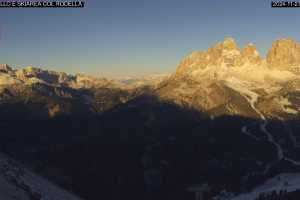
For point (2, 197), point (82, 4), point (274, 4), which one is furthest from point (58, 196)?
point (274, 4)

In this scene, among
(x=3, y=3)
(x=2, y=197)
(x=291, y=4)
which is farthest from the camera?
(x=291, y=4)

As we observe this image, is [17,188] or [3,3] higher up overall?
[3,3]

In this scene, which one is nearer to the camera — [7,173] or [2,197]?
[2,197]

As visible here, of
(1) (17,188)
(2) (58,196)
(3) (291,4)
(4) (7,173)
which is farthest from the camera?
(3) (291,4)

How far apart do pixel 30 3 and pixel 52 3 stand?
3942mm

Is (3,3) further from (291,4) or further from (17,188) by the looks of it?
(291,4)

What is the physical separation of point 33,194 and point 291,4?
5860cm

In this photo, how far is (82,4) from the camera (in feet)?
262

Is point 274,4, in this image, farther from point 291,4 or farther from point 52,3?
point 52,3

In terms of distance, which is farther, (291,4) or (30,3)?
(291,4)

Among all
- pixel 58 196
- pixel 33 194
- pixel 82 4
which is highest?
pixel 82 4

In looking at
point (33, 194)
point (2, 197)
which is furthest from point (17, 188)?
point (2, 197)

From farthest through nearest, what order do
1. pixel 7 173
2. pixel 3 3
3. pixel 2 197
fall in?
pixel 3 3 < pixel 7 173 < pixel 2 197

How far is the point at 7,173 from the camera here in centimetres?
6191
